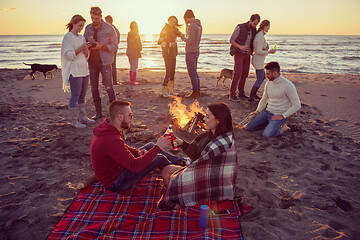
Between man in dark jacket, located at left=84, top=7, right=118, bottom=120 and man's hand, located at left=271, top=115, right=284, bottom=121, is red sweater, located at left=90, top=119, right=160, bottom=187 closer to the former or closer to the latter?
man's hand, located at left=271, top=115, right=284, bottom=121

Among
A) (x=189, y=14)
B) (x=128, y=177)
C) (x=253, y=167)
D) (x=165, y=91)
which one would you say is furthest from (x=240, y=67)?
(x=128, y=177)

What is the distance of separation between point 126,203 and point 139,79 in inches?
372

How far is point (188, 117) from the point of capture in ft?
18.1

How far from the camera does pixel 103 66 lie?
19.4 feet

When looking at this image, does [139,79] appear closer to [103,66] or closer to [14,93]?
[14,93]

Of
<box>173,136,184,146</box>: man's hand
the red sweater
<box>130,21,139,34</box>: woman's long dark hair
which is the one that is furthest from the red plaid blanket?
<box>130,21,139,34</box>: woman's long dark hair

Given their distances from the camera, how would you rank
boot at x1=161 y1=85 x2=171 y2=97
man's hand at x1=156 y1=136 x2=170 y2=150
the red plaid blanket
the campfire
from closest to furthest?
the red plaid blanket < man's hand at x1=156 y1=136 x2=170 y2=150 < the campfire < boot at x1=161 y1=85 x2=171 y2=97

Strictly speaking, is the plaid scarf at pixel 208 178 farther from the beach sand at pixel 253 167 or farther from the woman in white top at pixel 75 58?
the woman in white top at pixel 75 58

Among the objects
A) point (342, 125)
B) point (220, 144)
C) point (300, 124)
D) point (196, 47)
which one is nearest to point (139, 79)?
point (196, 47)

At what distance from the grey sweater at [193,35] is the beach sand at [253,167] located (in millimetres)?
1801

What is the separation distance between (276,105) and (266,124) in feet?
1.86

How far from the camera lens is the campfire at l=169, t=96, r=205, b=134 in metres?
4.41

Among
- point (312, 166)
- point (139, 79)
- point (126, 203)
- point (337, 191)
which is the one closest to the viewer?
point (126, 203)

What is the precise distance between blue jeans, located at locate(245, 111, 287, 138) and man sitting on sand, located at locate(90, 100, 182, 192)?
2964 mm
